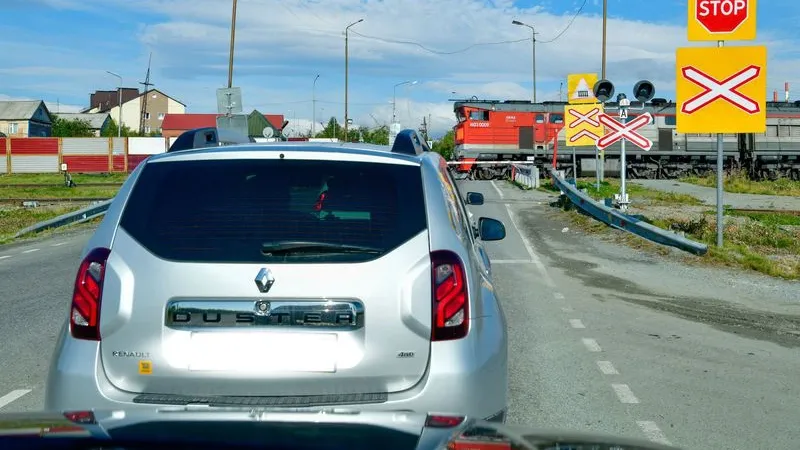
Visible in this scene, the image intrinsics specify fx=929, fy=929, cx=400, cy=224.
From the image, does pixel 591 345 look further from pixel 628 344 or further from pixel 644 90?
pixel 644 90

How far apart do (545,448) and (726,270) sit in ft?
39.7

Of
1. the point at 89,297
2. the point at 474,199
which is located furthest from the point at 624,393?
the point at 89,297

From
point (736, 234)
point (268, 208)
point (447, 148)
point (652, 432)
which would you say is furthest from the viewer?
point (447, 148)

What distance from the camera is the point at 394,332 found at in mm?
4004

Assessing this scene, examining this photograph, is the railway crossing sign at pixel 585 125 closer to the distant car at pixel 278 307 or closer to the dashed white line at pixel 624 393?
the dashed white line at pixel 624 393

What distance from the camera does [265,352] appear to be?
12.9 feet

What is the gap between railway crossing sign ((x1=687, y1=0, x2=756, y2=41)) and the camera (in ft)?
49.9

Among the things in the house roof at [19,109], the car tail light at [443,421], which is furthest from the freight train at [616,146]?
the house roof at [19,109]

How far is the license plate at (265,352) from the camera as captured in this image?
3.93 meters

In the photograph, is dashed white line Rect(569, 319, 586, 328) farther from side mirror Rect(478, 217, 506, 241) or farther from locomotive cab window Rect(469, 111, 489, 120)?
locomotive cab window Rect(469, 111, 489, 120)

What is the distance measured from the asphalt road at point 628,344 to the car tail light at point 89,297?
7.86ft

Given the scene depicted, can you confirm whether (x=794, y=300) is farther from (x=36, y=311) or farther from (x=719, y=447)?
(x=36, y=311)

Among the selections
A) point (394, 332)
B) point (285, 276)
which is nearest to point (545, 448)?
point (394, 332)

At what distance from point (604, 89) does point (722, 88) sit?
8.12m
